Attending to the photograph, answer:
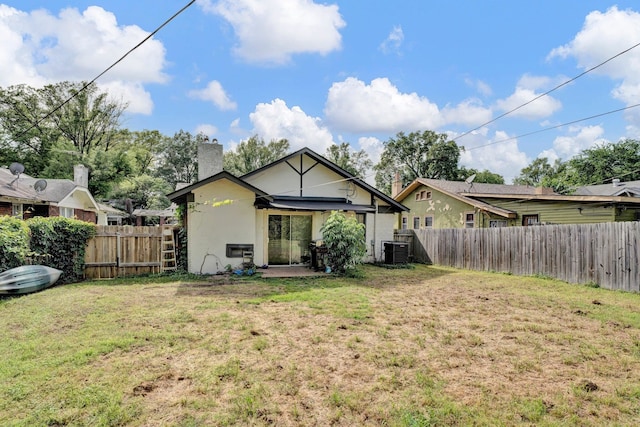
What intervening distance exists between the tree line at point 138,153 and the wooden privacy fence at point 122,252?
9913 mm

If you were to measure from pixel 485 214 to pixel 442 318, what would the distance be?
12427 mm

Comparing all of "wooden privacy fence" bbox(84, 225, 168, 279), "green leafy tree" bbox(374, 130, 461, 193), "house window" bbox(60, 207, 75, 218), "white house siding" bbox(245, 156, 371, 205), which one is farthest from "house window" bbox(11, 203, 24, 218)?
"green leafy tree" bbox(374, 130, 461, 193)

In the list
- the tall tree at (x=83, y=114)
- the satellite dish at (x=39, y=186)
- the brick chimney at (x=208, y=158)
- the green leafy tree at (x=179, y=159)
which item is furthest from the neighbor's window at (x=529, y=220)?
the green leafy tree at (x=179, y=159)

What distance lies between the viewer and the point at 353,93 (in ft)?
47.1

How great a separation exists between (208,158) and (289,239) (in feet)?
13.4

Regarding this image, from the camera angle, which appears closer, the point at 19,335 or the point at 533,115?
the point at 19,335

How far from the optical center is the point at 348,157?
42781 mm

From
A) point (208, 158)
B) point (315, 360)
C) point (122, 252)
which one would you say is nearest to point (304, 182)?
point (208, 158)

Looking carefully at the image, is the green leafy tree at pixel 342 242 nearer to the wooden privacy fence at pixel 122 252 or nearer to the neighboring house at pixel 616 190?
the wooden privacy fence at pixel 122 252

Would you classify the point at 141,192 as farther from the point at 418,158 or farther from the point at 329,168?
the point at 418,158

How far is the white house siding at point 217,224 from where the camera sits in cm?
1042

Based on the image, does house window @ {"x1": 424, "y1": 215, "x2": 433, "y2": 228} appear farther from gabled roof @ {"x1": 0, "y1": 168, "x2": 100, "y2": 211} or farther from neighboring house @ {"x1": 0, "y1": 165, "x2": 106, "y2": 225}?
gabled roof @ {"x1": 0, "y1": 168, "x2": 100, "y2": 211}

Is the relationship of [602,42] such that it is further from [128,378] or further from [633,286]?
[128,378]

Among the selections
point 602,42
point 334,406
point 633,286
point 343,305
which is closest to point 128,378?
point 334,406
